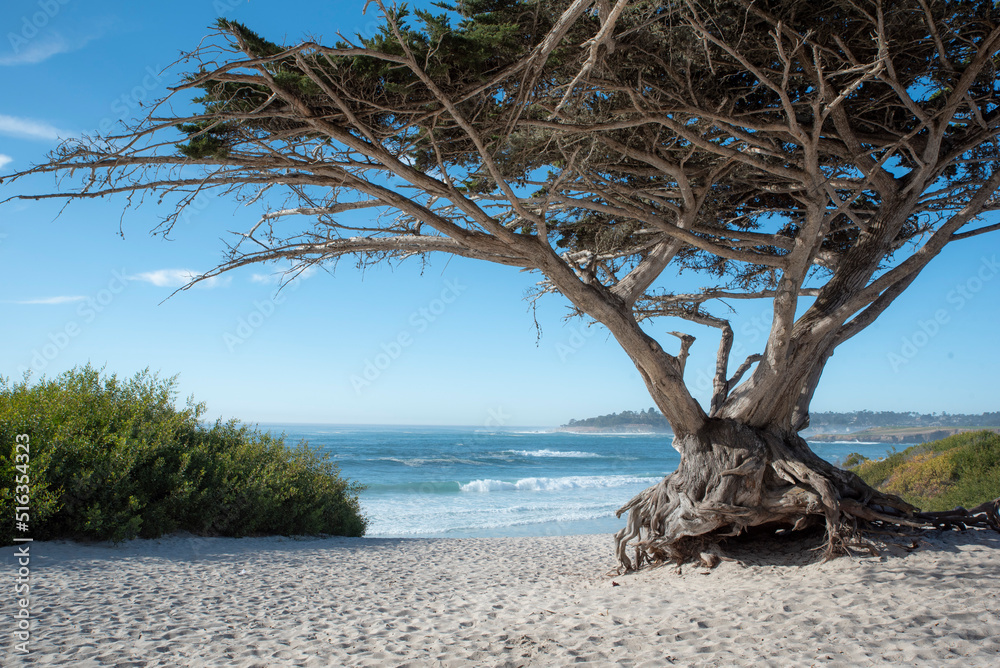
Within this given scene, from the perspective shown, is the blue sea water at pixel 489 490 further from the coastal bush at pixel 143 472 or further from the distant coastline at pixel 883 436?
the distant coastline at pixel 883 436

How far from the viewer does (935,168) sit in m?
5.75

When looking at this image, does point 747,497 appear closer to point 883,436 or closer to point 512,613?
point 512,613

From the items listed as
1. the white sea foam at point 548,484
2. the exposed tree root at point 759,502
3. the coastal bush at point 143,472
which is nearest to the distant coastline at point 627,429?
the white sea foam at point 548,484

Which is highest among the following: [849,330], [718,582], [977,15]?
[977,15]

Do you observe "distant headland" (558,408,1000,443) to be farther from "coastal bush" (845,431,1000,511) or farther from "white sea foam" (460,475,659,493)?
"coastal bush" (845,431,1000,511)

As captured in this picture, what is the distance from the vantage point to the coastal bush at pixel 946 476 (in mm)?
10492

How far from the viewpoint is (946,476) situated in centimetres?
1202

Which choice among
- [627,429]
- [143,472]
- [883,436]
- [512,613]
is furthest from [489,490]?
[627,429]

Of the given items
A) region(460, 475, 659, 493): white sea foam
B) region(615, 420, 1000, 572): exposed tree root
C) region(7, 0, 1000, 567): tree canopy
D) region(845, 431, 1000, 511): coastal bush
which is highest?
region(7, 0, 1000, 567): tree canopy

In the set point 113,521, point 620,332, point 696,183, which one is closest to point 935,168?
point 696,183

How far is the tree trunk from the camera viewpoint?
17.3 ft

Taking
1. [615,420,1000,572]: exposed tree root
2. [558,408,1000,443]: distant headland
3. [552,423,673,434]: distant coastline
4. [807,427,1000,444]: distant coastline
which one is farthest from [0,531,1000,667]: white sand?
[552,423,673,434]: distant coastline

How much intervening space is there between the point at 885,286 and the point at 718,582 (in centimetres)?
326

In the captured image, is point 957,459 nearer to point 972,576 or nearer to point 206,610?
point 972,576
